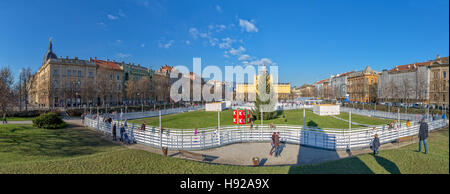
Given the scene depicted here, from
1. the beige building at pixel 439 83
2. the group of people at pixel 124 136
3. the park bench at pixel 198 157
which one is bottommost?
the park bench at pixel 198 157

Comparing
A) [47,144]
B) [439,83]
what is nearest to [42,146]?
[47,144]

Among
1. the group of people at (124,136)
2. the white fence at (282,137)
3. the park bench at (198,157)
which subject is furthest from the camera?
the group of people at (124,136)

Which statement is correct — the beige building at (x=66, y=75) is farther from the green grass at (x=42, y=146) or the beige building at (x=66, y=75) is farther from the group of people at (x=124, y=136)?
the group of people at (x=124, y=136)

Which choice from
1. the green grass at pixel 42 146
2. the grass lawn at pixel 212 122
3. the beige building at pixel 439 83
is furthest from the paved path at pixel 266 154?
the beige building at pixel 439 83

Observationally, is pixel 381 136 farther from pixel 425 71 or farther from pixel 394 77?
pixel 394 77

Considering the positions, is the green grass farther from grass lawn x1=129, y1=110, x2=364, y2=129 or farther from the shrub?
grass lawn x1=129, y1=110, x2=364, y2=129

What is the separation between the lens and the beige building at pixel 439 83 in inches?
2060

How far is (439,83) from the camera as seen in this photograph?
53219mm

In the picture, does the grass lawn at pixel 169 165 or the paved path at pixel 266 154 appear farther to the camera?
the paved path at pixel 266 154

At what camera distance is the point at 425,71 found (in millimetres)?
60656

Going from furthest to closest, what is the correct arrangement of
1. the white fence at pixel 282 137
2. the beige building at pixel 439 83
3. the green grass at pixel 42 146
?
the beige building at pixel 439 83, the white fence at pixel 282 137, the green grass at pixel 42 146

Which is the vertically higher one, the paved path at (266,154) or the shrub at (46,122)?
the shrub at (46,122)
